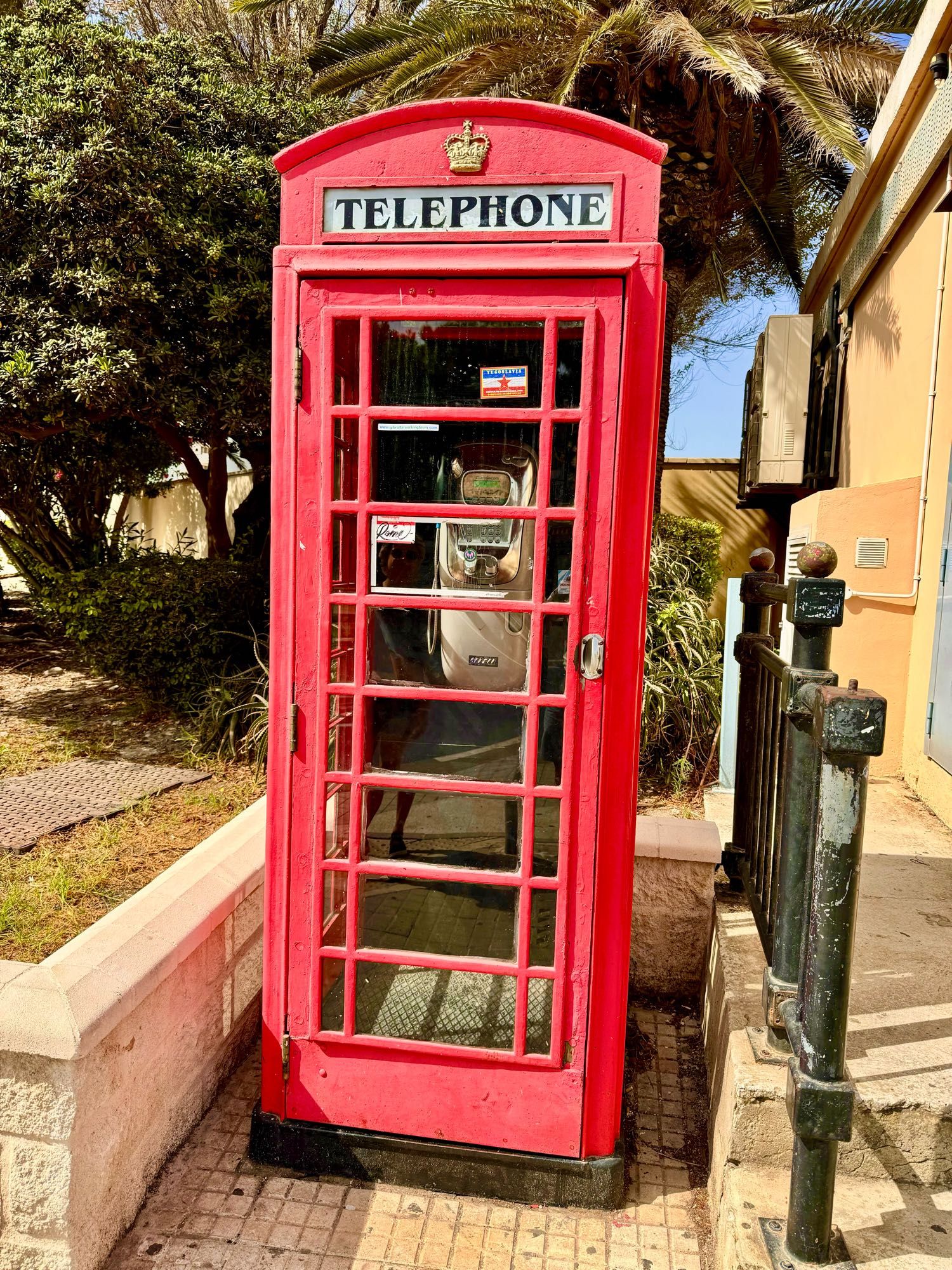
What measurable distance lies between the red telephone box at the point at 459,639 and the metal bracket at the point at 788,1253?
62 centimetres

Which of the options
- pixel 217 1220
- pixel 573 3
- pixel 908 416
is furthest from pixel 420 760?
pixel 573 3

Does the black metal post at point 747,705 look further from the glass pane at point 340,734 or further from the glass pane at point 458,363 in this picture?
the glass pane at point 340,734

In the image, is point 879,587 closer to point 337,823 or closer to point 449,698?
point 449,698

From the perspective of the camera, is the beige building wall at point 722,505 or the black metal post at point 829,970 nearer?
the black metal post at point 829,970

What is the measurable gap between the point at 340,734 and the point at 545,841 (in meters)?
0.68

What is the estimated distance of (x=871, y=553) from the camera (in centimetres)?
517

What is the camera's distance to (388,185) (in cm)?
240

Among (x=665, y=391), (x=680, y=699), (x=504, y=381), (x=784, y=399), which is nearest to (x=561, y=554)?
(x=504, y=381)

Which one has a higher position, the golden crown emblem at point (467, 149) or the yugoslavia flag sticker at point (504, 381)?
the golden crown emblem at point (467, 149)

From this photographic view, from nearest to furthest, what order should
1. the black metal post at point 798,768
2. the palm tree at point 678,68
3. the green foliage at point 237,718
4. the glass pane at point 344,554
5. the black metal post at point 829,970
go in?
1. the black metal post at point 829,970
2. the black metal post at point 798,768
3. the glass pane at point 344,554
4. the green foliage at point 237,718
5. the palm tree at point 678,68

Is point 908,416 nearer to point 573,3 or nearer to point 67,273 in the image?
point 573,3

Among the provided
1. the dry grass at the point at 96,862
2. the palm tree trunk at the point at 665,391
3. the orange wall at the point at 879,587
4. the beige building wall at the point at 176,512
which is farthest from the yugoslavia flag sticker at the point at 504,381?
the beige building wall at the point at 176,512

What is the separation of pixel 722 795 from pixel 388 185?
10.3 feet

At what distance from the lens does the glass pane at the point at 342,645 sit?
2588 mm
